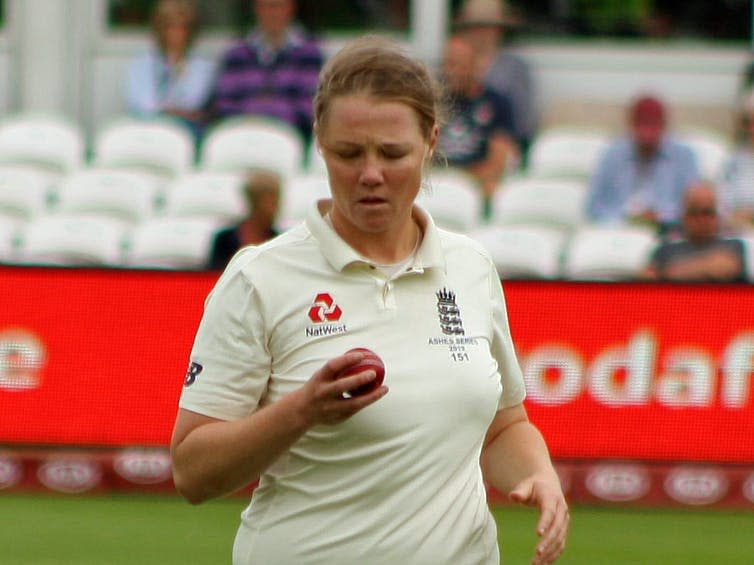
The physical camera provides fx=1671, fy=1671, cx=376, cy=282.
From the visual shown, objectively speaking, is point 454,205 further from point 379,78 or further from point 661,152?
point 379,78

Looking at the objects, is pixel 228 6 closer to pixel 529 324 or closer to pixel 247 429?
pixel 529 324

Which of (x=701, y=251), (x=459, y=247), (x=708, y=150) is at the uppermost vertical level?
(x=459, y=247)

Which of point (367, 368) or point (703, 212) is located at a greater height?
point (367, 368)

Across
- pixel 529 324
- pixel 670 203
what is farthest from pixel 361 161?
pixel 670 203

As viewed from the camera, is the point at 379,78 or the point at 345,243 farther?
the point at 345,243

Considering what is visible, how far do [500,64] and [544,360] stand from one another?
11.1 feet

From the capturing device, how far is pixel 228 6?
38.2 feet

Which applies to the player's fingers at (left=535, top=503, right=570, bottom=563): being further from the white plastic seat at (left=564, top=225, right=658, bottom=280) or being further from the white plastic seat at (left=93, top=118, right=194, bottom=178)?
the white plastic seat at (left=93, top=118, right=194, bottom=178)

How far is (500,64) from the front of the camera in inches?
413

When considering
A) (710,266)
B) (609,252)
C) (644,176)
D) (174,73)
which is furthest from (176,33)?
(710,266)

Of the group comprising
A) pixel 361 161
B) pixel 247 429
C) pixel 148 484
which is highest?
pixel 361 161

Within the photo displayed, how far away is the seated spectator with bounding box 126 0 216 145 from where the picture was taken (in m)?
10.6

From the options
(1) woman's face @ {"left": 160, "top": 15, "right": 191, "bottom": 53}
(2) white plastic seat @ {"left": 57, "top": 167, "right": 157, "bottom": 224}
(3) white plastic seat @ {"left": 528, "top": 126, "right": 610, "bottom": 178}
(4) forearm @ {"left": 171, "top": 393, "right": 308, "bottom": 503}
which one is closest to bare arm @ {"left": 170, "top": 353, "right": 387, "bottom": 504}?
(4) forearm @ {"left": 171, "top": 393, "right": 308, "bottom": 503}

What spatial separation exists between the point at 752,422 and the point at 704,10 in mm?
4745
